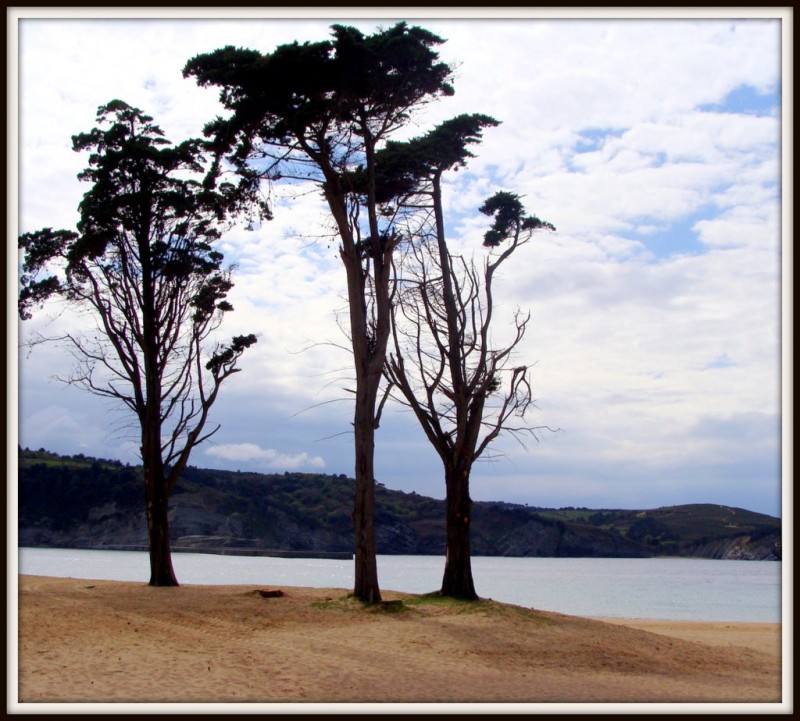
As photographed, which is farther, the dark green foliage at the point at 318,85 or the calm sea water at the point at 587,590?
the calm sea water at the point at 587,590

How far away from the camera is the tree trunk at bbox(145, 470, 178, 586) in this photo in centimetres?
2347

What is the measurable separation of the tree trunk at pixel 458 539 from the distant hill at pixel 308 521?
55.7 m

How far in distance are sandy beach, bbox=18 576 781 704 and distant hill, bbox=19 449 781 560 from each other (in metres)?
57.2

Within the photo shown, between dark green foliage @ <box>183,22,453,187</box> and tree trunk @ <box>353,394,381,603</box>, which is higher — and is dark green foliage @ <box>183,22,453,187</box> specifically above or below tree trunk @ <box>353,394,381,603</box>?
above

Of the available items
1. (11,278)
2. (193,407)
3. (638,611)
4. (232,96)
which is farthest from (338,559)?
(11,278)

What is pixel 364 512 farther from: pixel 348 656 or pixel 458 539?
pixel 348 656

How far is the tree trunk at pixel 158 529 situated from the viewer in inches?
924

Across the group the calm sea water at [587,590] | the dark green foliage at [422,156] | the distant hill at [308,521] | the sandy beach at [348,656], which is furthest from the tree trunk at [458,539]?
the distant hill at [308,521]

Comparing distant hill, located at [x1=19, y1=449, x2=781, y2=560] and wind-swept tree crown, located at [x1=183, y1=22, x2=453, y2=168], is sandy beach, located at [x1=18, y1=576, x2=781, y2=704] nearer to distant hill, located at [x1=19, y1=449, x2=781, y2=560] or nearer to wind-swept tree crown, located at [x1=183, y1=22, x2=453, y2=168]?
wind-swept tree crown, located at [x1=183, y1=22, x2=453, y2=168]

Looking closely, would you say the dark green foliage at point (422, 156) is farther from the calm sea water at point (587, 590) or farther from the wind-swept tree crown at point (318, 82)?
the calm sea water at point (587, 590)

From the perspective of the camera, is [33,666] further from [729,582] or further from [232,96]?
[729,582]

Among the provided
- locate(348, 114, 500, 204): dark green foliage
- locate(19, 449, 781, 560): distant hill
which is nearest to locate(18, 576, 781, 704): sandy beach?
locate(348, 114, 500, 204): dark green foliage

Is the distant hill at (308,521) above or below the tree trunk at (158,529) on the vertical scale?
below

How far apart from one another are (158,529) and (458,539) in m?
8.46
